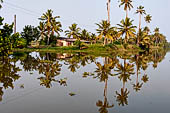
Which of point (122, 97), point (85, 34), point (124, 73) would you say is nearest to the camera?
point (122, 97)

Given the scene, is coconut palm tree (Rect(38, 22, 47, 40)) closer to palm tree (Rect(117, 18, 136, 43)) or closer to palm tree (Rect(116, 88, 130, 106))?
palm tree (Rect(117, 18, 136, 43))

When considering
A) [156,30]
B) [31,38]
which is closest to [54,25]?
[31,38]

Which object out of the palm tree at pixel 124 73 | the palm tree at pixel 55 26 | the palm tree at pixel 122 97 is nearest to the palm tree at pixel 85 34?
the palm tree at pixel 55 26

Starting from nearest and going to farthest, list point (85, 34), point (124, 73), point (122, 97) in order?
1. point (122, 97)
2. point (124, 73)
3. point (85, 34)

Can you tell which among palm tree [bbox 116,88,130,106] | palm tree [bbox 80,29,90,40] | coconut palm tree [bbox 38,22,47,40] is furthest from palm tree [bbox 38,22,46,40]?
palm tree [bbox 116,88,130,106]

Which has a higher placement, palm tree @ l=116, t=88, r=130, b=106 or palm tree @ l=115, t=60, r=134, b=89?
palm tree @ l=115, t=60, r=134, b=89

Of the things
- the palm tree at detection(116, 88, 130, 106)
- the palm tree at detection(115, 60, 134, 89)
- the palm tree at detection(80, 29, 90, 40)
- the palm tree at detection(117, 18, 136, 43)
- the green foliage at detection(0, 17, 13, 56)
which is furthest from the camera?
the palm tree at detection(80, 29, 90, 40)

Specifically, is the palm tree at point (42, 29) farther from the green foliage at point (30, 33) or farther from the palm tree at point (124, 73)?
the palm tree at point (124, 73)

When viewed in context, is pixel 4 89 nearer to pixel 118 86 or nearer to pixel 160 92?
pixel 118 86

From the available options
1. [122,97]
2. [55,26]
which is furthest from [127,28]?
[122,97]

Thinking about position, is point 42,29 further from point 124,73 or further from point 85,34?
point 124,73

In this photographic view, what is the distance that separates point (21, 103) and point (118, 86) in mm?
5938

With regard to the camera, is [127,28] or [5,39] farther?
[127,28]

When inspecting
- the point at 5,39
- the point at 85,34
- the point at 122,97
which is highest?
the point at 85,34
